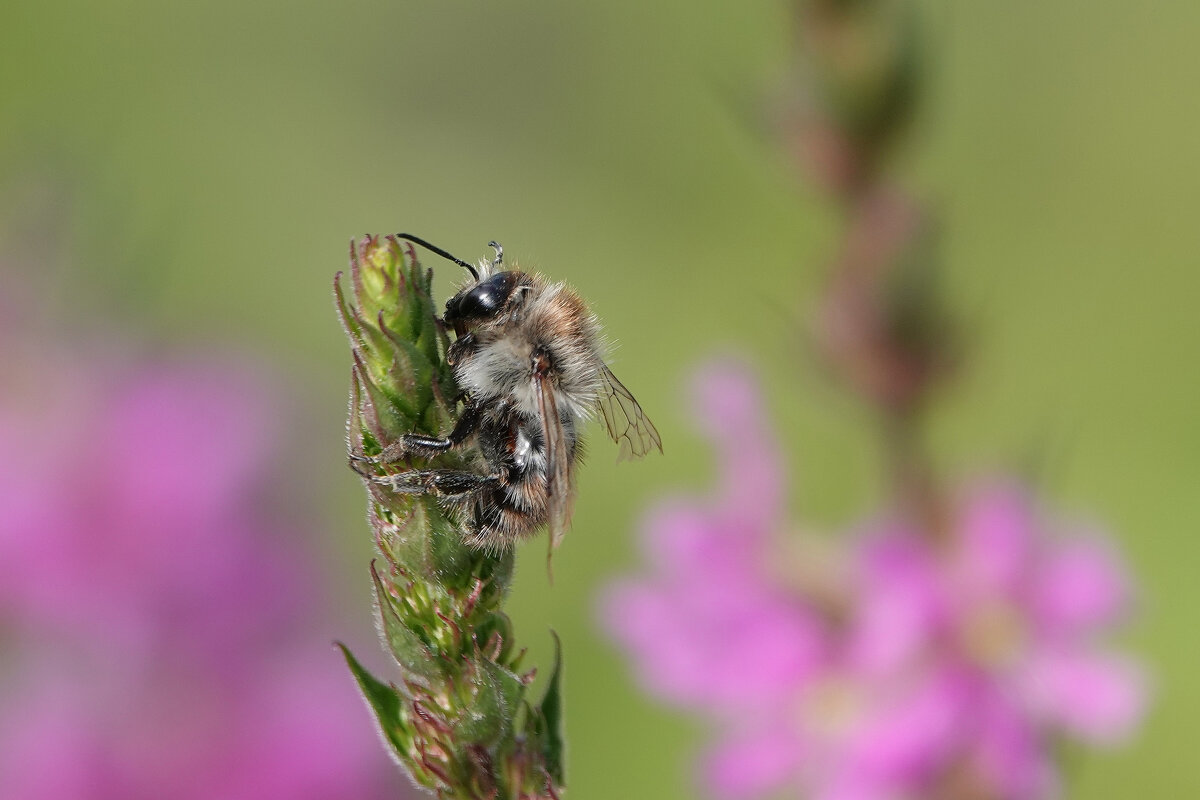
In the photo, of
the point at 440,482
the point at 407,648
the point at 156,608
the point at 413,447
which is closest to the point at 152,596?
the point at 156,608

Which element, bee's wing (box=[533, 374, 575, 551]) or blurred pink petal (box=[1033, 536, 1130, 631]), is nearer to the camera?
bee's wing (box=[533, 374, 575, 551])

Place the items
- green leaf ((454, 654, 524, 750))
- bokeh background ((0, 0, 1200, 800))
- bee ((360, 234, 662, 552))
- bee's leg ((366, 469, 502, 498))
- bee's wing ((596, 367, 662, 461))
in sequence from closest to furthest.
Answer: green leaf ((454, 654, 524, 750)) → bee's leg ((366, 469, 502, 498)) → bee ((360, 234, 662, 552)) → bee's wing ((596, 367, 662, 461)) → bokeh background ((0, 0, 1200, 800))

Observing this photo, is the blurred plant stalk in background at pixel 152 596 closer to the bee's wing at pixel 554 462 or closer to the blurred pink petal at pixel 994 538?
the bee's wing at pixel 554 462

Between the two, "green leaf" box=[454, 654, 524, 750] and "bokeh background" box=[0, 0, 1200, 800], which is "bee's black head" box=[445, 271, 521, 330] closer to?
"green leaf" box=[454, 654, 524, 750]

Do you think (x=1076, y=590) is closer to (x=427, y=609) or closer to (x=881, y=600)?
(x=881, y=600)

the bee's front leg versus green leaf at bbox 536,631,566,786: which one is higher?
the bee's front leg

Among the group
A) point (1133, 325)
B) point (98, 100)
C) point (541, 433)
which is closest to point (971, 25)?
point (1133, 325)

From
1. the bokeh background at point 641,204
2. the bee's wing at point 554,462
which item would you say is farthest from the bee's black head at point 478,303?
the bokeh background at point 641,204

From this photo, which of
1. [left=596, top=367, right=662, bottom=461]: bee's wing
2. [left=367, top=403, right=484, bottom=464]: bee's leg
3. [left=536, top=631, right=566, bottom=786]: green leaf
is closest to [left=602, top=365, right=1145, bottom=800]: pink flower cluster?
[left=596, top=367, right=662, bottom=461]: bee's wing
